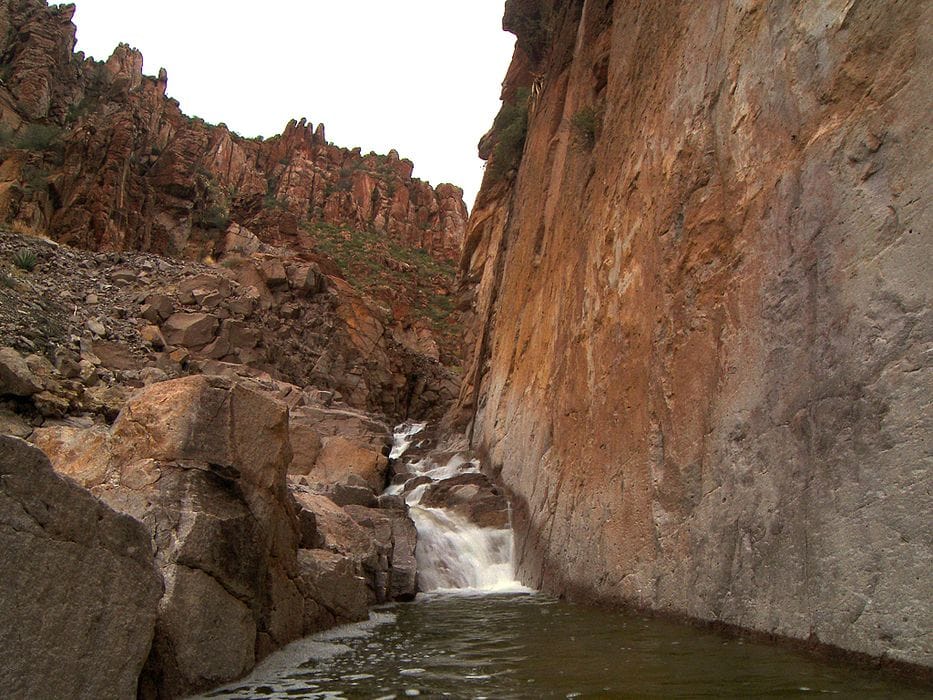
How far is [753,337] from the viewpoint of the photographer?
6250mm

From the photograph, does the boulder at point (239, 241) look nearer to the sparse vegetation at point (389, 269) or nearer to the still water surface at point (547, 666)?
the sparse vegetation at point (389, 269)

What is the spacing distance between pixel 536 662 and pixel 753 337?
3427 mm

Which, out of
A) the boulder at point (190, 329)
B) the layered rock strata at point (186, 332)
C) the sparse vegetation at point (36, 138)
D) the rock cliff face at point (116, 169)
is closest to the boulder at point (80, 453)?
the layered rock strata at point (186, 332)

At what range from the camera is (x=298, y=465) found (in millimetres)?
14797

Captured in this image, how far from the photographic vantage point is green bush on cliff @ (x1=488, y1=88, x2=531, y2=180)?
23.1 m

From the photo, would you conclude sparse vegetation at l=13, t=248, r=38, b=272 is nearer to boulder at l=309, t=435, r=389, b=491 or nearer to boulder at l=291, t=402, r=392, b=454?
boulder at l=291, t=402, r=392, b=454

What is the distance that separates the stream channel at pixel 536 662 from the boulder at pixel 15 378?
19.1 ft

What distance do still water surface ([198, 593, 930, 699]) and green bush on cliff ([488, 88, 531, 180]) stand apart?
738 inches

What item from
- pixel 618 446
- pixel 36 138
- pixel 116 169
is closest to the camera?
pixel 618 446

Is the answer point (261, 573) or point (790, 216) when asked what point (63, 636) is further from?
point (790, 216)

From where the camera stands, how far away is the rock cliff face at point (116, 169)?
97.0ft

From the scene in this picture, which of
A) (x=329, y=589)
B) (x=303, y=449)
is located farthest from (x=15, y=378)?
(x=303, y=449)

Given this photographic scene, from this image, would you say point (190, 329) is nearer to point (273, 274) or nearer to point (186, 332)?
point (186, 332)

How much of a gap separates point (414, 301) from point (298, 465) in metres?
38.4
